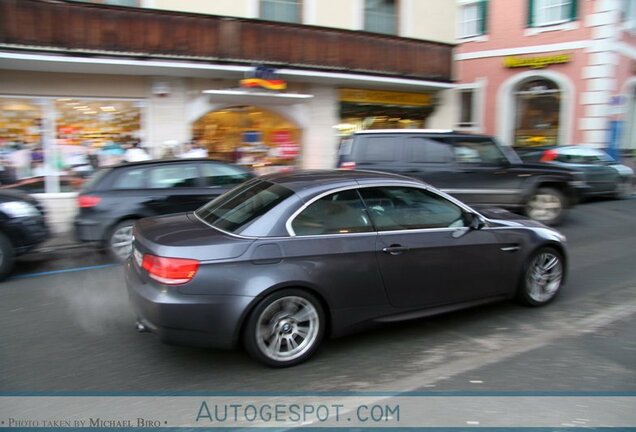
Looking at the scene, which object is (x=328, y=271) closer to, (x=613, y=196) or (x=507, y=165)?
(x=507, y=165)

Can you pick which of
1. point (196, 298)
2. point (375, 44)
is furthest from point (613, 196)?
point (196, 298)

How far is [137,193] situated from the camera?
7.69 meters

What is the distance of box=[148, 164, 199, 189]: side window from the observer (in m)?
7.90

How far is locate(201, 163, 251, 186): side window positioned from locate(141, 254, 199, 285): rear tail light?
4457 millimetres

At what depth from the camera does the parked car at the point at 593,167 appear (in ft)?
41.7

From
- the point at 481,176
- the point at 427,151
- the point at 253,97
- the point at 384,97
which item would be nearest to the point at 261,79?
the point at 253,97

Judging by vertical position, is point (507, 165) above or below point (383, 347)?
above

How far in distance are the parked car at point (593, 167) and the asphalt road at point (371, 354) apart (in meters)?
7.64

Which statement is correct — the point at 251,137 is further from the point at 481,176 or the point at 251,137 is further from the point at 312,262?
the point at 312,262

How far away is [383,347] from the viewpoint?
4.32m

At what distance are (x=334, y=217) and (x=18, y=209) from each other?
4796 millimetres

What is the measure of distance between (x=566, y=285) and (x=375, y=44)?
9.28m

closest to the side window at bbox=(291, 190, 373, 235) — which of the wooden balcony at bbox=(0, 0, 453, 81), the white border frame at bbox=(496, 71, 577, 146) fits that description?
the wooden balcony at bbox=(0, 0, 453, 81)

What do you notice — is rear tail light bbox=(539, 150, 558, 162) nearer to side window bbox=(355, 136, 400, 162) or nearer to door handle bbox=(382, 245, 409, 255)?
side window bbox=(355, 136, 400, 162)
